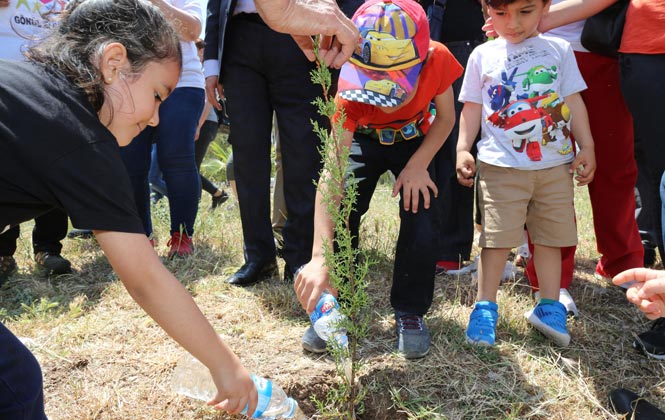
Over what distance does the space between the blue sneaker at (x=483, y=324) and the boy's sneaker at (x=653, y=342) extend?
1.95 ft

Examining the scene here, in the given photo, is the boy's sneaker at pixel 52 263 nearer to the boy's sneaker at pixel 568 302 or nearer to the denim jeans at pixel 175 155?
the denim jeans at pixel 175 155

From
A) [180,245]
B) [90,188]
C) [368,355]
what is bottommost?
[180,245]

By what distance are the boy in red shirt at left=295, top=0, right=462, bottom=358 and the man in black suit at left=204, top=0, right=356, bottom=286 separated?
48 cm

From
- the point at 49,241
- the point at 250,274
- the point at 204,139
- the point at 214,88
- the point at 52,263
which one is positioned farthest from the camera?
the point at 204,139

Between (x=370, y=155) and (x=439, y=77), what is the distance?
17.2 inches

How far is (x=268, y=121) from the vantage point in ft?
11.0

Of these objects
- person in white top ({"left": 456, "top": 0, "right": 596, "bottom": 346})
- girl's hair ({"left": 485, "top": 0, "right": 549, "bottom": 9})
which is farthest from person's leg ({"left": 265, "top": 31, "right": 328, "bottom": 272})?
girl's hair ({"left": 485, "top": 0, "right": 549, "bottom": 9})

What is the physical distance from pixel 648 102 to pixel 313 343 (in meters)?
1.76

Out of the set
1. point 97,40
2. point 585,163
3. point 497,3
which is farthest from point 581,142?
point 97,40

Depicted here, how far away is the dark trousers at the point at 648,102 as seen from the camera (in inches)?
106

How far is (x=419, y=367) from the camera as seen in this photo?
2.48m

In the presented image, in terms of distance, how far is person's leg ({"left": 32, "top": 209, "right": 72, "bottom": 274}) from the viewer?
380 centimetres

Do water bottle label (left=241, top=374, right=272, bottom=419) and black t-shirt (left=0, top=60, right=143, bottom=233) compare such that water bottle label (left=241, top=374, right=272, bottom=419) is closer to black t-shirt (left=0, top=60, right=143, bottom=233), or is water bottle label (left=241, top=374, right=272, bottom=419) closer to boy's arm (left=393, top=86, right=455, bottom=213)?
black t-shirt (left=0, top=60, right=143, bottom=233)

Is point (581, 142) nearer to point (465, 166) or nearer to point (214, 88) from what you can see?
point (465, 166)
